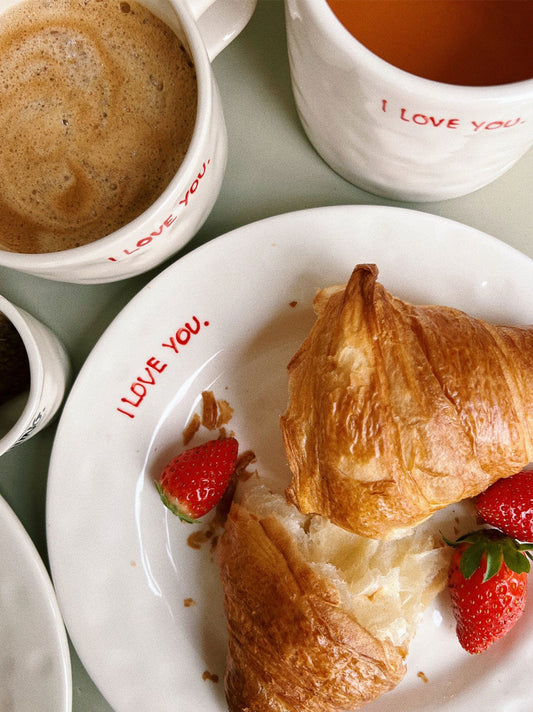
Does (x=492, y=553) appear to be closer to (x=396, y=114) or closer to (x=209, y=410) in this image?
(x=209, y=410)

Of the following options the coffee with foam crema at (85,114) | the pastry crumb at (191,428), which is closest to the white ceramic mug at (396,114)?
the coffee with foam crema at (85,114)

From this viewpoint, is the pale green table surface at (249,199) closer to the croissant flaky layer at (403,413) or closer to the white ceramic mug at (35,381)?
the white ceramic mug at (35,381)

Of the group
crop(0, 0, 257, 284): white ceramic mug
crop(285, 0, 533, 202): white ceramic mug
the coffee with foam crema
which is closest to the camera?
crop(285, 0, 533, 202): white ceramic mug

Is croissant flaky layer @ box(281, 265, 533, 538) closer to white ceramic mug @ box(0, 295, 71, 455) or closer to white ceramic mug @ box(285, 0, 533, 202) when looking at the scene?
white ceramic mug @ box(285, 0, 533, 202)

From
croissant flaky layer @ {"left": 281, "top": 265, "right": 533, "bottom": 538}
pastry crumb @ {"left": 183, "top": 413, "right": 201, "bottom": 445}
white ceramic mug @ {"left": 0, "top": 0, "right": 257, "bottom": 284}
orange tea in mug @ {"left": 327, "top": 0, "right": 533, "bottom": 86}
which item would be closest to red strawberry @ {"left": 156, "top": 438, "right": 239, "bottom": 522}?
pastry crumb @ {"left": 183, "top": 413, "right": 201, "bottom": 445}

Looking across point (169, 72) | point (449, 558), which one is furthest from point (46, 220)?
point (449, 558)

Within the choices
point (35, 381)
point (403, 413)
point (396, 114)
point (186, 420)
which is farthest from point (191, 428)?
point (396, 114)

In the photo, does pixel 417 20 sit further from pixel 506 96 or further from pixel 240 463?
pixel 240 463
